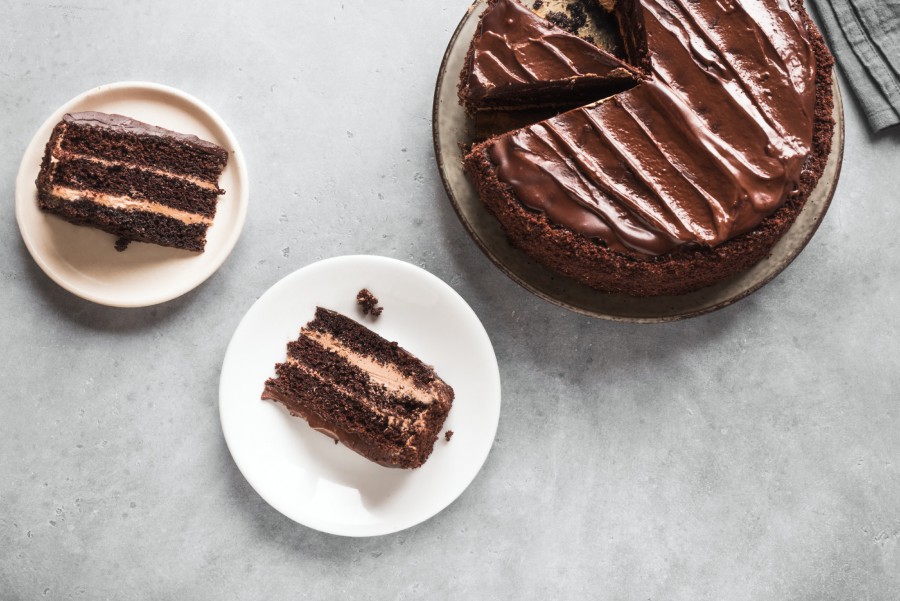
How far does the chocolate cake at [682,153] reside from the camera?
2518 millimetres

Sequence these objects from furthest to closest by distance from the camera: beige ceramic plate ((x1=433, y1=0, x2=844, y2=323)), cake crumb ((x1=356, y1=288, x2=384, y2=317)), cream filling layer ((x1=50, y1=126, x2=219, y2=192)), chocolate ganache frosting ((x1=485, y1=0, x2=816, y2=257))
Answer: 1. cake crumb ((x1=356, y1=288, x2=384, y2=317))
2. cream filling layer ((x1=50, y1=126, x2=219, y2=192))
3. beige ceramic plate ((x1=433, y1=0, x2=844, y2=323))
4. chocolate ganache frosting ((x1=485, y1=0, x2=816, y2=257))

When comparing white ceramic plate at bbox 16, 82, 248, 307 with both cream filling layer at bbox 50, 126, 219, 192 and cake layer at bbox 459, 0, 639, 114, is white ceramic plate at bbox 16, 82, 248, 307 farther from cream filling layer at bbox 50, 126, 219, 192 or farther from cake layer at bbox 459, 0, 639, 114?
cake layer at bbox 459, 0, 639, 114

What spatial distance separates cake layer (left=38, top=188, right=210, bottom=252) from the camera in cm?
300

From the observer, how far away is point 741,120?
2557 mm

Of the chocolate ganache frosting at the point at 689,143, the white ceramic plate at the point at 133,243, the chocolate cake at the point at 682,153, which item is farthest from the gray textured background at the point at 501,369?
the chocolate ganache frosting at the point at 689,143

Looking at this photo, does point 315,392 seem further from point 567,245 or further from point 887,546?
point 887,546

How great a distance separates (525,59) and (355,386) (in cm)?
164

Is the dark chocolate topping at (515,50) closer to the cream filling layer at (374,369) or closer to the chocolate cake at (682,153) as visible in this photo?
the chocolate cake at (682,153)

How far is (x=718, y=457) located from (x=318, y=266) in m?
2.22

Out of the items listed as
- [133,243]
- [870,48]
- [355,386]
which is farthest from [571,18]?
[133,243]

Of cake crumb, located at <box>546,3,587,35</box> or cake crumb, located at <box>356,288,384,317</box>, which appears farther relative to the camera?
cake crumb, located at <box>356,288,384,317</box>

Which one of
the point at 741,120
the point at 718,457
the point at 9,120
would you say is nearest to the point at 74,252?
the point at 9,120

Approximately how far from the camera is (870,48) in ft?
10.4

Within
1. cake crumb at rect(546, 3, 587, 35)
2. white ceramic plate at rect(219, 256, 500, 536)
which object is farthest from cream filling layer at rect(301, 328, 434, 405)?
cake crumb at rect(546, 3, 587, 35)
